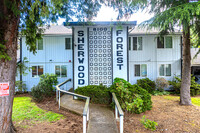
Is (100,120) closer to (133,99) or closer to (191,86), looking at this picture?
(133,99)

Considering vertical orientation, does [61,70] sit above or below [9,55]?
below

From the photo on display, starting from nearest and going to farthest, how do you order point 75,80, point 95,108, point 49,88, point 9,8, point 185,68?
point 9,8 < point 95,108 < point 185,68 < point 75,80 < point 49,88

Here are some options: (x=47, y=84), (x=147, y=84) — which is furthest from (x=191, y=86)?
(x=47, y=84)

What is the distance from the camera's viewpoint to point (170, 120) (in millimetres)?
5453

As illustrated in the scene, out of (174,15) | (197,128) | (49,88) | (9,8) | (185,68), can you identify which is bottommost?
(197,128)

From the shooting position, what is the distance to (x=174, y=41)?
1275 cm

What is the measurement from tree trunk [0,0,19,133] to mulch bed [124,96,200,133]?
3.84 meters

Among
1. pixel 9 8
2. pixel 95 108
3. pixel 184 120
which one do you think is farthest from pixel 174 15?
pixel 9 8

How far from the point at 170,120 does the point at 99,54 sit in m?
5.38

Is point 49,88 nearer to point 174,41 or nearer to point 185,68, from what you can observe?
point 185,68

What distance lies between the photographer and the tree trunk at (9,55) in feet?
11.2

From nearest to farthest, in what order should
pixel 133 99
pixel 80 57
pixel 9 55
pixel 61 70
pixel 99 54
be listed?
pixel 9 55 → pixel 133 99 → pixel 80 57 → pixel 99 54 → pixel 61 70

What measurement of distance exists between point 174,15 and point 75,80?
6372 millimetres

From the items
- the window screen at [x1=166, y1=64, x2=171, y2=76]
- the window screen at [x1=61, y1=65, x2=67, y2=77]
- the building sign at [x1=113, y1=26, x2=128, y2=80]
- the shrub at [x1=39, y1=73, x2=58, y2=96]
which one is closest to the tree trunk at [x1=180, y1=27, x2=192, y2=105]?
the building sign at [x1=113, y1=26, x2=128, y2=80]
